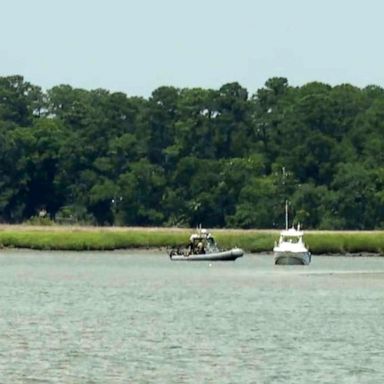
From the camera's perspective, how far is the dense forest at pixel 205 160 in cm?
16550

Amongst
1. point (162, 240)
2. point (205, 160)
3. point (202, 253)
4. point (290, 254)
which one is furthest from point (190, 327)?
point (205, 160)

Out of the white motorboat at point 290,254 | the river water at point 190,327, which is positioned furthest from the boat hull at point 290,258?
the river water at point 190,327

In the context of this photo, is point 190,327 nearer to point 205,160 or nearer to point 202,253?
point 202,253

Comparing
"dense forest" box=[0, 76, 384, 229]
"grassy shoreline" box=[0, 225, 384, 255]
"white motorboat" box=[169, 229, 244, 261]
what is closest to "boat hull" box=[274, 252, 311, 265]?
"white motorboat" box=[169, 229, 244, 261]

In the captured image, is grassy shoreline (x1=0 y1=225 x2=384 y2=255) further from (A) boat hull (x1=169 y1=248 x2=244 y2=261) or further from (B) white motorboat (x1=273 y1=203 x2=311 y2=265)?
(B) white motorboat (x1=273 y1=203 x2=311 y2=265)

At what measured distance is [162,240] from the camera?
461ft

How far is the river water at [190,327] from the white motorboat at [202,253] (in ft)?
57.1

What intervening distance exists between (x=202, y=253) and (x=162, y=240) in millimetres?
16997

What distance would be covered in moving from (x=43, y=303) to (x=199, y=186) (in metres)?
95.8

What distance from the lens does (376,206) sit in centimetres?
16250

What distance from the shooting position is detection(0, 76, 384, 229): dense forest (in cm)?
16550

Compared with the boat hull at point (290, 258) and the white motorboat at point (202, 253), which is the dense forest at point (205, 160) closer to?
the white motorboat at point (202, 253)

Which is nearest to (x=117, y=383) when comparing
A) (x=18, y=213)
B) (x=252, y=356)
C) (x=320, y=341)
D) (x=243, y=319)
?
(x=252, y=356)

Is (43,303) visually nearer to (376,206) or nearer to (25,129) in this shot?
(376,206)
